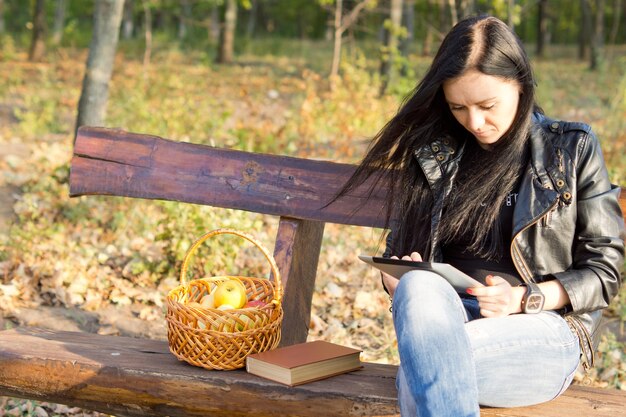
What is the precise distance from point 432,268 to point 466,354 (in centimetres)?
31

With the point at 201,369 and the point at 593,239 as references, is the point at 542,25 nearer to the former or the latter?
the point at 593,239

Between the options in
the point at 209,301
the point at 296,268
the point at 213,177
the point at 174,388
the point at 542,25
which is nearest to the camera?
the point at 174,388

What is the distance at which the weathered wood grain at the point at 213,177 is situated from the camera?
3561mm

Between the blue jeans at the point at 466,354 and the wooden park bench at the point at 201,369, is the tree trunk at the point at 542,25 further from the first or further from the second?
the blue jeans at the point at 466,354

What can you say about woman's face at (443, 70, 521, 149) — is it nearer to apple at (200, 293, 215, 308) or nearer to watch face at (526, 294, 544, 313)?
watch face at (526, 294, 544, 313)

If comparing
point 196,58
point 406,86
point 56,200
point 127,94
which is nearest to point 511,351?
point 56,200

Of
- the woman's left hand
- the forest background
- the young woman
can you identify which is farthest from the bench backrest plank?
the woman's left hand

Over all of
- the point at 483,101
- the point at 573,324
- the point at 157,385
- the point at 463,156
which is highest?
the point at 483,101

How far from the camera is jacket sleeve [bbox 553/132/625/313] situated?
278cm

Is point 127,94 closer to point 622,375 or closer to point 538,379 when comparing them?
point 622,375

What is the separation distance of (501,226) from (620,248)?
1.31 feet

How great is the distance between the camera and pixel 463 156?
3.20 metres

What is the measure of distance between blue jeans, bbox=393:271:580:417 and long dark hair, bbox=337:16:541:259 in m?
0.38

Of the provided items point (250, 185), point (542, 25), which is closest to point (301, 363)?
point (250, 185)
